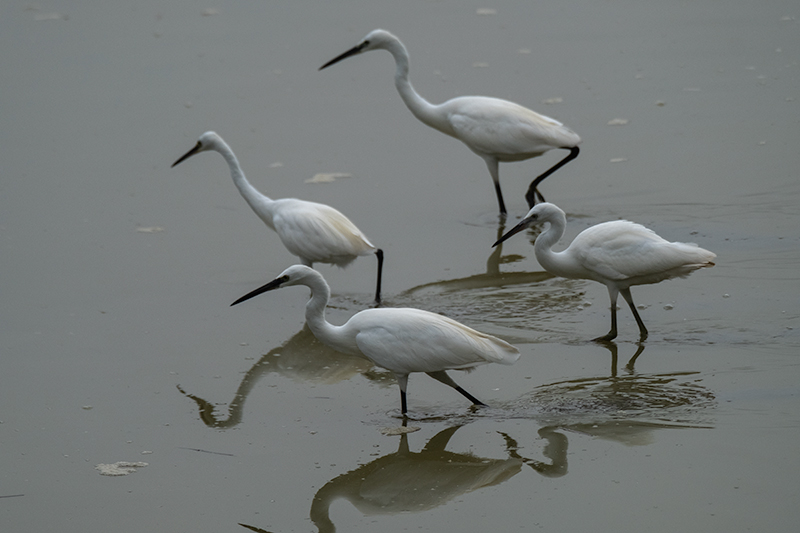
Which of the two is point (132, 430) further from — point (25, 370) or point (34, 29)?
point (34, 29)

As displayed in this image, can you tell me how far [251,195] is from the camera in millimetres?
7105

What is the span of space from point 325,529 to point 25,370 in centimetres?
257

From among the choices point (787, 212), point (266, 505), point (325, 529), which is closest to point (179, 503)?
point (266, 505)

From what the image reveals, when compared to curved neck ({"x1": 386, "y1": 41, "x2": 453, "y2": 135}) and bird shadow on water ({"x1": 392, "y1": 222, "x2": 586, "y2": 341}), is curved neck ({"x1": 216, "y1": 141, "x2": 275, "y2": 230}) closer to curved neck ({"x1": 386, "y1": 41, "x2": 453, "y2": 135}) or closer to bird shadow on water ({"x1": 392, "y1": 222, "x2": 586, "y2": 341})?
bird shadow on water ({"x1": 392, "y1": 222, "x2": 586, "y2": 341})

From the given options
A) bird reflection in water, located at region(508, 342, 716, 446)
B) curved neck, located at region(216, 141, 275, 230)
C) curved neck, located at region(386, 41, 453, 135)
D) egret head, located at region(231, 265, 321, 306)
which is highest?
curved neck, located at region(386, 41, 453, 135)

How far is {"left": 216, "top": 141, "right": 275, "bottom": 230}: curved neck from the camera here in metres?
6.98

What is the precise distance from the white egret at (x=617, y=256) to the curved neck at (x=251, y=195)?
1987 millimetres

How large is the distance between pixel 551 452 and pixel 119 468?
209 centimetres

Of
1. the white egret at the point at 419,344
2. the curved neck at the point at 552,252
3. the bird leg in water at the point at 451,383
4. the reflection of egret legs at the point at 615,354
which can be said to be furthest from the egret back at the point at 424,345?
the curved neck at the point at 552,252

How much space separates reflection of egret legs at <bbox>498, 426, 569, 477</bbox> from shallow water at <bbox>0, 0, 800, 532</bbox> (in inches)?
0.7

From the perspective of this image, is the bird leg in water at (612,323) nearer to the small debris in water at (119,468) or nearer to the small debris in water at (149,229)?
the small debris in water at (119,468)

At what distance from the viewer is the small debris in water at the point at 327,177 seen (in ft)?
28.7

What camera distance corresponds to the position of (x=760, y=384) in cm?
506

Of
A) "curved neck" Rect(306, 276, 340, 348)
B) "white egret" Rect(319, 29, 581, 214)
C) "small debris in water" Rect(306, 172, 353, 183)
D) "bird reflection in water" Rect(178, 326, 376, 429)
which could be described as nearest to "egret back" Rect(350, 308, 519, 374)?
"curved neck" Rect(306, 276, 340, 348)
